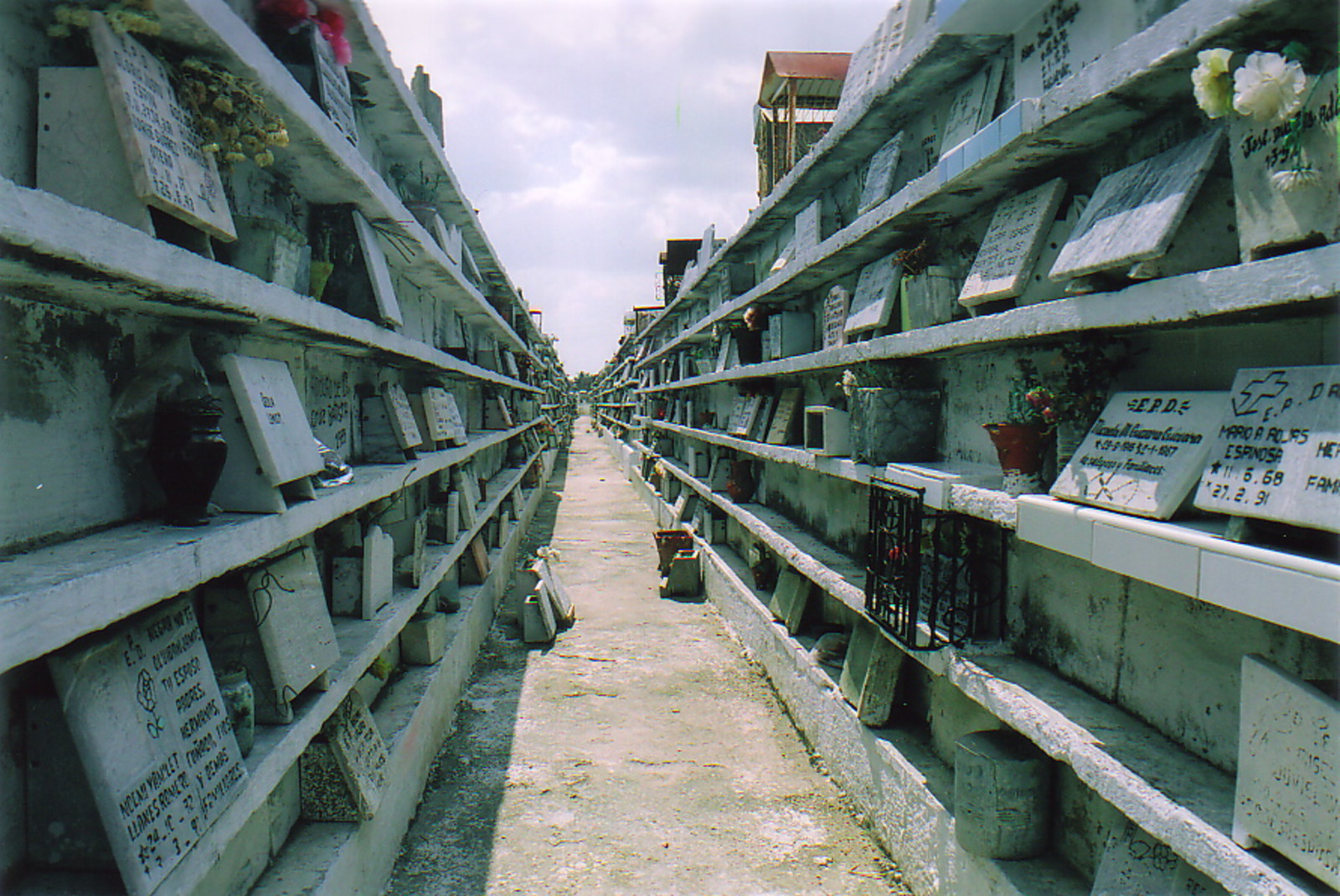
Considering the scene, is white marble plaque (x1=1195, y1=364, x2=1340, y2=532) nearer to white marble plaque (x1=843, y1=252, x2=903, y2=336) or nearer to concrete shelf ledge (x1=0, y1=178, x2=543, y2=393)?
white marble plaque (x1=843, y1=252, x2=903, y2=336)

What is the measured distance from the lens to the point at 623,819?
4246 mm

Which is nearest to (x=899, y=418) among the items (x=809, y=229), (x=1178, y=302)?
(x=1178, y=302)

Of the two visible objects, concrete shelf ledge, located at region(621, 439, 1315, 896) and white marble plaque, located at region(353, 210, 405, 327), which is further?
white marble plaque, located at region(353, 210, 405, 327)

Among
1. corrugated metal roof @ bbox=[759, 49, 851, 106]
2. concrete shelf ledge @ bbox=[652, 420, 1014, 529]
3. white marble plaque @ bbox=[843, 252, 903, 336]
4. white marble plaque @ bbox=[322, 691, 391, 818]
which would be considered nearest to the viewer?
concrete shelf ledge @ bbox=[652, 420, 1014, 529]

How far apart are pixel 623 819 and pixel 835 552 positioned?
241cm

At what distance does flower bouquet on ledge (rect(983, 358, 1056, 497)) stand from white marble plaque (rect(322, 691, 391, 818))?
9.76 ft

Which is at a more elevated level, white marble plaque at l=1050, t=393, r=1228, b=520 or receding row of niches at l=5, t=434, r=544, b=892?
white marble plaque at l=1050, t=393, r=1228, b=520

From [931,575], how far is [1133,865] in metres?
1.47

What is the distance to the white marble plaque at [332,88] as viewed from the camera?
3.12 meters

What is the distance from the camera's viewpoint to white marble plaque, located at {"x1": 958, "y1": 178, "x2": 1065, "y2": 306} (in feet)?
9.27

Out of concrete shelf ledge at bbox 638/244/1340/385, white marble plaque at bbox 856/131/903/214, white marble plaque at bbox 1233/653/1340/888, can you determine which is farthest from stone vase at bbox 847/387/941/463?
white marble plaque at bbox 1233/653/1340/888

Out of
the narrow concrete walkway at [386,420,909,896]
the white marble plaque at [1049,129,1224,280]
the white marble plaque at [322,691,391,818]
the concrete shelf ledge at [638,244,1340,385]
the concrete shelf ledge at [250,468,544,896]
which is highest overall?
the white marble plaque at [1049,129,1224,280]

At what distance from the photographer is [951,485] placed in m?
3.06

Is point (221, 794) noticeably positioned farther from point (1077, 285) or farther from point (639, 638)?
point (639, 638)
